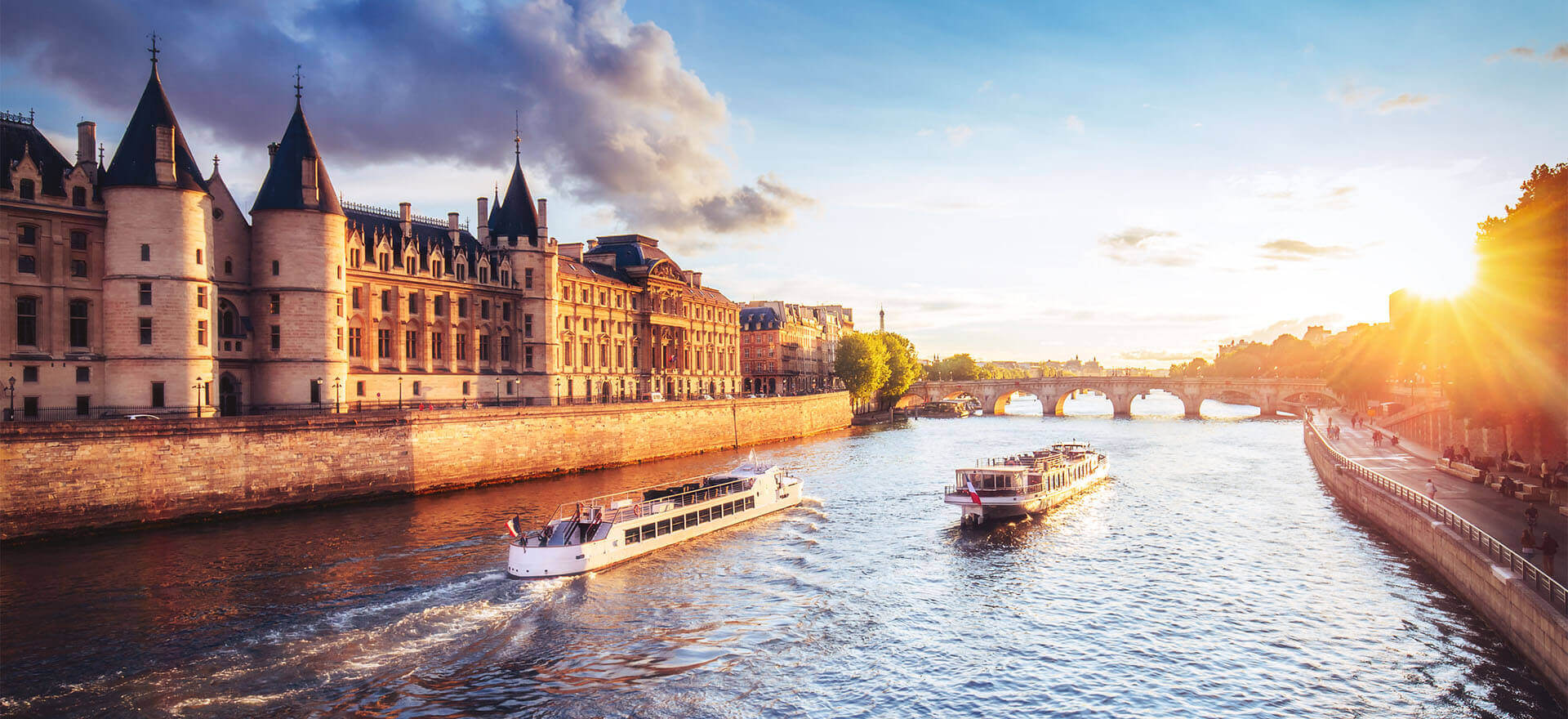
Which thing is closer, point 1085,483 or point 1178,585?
point 1178,585

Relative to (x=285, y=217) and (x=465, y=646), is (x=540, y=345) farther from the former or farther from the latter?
(x=465, y=646)

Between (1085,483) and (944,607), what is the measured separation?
30.7m

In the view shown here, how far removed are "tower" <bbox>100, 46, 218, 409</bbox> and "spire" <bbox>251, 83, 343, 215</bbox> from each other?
619 cm

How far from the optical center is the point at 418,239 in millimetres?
65812

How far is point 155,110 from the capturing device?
148 ft

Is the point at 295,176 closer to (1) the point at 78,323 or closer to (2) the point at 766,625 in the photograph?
(1) the point at 78,323

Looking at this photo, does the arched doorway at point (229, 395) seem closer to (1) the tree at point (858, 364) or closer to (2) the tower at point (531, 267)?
(2) the tower at point (531, 267)

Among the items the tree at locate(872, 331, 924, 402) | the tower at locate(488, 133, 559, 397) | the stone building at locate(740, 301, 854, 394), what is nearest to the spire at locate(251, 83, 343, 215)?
the tower at locate(488, 133, 559, 397)

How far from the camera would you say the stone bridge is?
132 meters

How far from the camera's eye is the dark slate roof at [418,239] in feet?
203

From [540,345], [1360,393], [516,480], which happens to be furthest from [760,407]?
[1360,393]

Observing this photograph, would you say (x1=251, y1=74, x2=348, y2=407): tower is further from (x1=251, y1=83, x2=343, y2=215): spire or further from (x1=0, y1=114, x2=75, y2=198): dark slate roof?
(x1=0, y1=114, x2=75, y2=198): dark slate roof

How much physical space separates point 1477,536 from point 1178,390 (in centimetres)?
11642

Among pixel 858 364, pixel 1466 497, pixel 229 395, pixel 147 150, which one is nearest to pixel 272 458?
pixel 229 395
